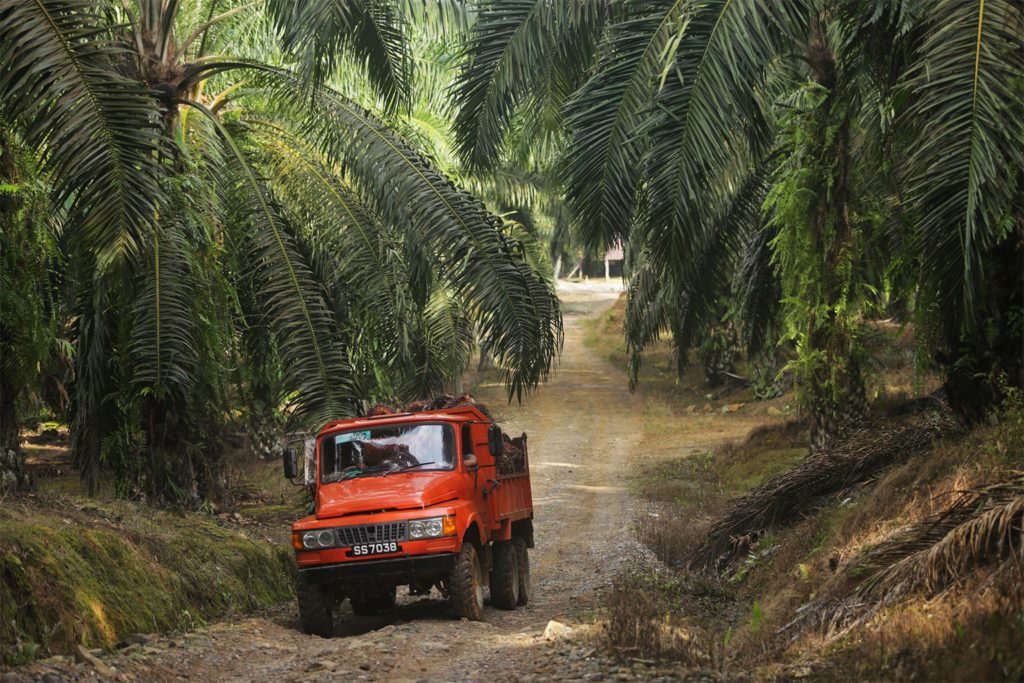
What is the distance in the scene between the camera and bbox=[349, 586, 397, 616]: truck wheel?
12.6 metres

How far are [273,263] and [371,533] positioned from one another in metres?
4.94

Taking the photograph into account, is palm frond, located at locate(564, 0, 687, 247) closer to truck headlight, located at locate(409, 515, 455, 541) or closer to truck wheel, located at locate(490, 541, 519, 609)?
truck headlight, located at locate(409, 515, 455, 541)

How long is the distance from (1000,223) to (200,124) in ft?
35.9

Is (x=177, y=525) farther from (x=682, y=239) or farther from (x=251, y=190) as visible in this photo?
(x=682, y=239)

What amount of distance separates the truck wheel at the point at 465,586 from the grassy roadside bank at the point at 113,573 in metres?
2.46

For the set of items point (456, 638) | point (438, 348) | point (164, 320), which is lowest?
point (456, 638)

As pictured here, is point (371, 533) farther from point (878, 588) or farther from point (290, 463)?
point (878, 588)

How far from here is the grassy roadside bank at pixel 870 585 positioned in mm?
6738

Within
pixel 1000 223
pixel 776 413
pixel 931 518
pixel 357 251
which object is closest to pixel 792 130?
pixel 357 251

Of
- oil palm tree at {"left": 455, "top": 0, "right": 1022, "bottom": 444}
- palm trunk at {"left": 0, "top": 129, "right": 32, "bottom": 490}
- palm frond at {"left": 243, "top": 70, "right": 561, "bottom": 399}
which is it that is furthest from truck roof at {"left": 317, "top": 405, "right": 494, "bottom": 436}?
palm trunk at {"left": 0, "top": 129, "right": 32, "bottom": 490}

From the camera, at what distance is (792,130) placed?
1570cm

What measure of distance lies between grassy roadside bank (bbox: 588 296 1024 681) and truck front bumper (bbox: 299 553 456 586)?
1.74 m

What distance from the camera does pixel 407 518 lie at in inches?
431

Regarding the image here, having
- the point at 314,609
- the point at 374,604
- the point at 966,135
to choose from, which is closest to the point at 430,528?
the point at 314,609
